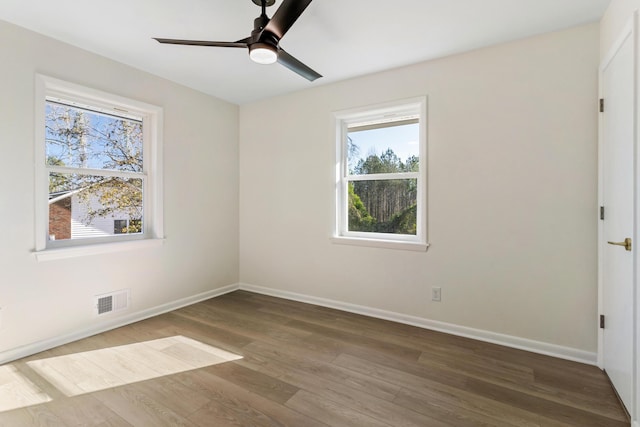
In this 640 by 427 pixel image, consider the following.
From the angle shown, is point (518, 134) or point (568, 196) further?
point (518, 134)

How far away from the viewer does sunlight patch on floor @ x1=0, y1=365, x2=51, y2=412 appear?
1.76 metres

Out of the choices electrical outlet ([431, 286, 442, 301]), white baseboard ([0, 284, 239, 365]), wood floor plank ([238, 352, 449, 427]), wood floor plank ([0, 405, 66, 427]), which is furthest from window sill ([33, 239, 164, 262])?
electrical outlet ([431, 286, 442, 301])

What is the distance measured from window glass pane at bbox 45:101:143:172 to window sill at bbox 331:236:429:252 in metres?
2.33

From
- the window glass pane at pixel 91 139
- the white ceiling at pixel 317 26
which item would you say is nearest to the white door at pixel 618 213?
the white ceiling at pixel 317 26

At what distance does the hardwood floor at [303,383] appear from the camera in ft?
5.47

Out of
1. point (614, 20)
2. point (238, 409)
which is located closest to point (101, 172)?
point (238, 409)

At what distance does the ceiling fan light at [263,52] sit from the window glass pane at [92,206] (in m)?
2.08

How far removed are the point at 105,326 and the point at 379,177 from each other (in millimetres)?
3063

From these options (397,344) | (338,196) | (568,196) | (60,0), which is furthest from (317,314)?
(60,0)

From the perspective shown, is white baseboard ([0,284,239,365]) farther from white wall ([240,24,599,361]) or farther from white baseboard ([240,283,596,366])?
white wall ([240,24,599,361])

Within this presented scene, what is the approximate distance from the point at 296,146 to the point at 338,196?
2.72 ft

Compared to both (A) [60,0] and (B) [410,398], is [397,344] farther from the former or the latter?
(A) [60,0]

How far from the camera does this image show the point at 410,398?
1.83 m

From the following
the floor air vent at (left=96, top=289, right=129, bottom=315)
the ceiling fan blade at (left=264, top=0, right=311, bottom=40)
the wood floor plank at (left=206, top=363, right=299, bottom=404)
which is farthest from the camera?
the floor air vent at (left=96, top=289, right=129, bottom=315)
